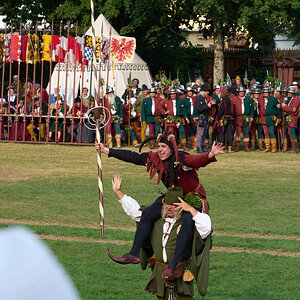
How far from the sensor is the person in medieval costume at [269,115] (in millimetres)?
24109

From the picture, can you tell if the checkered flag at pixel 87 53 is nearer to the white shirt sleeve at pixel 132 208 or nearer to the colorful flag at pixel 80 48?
the colorful flag at pixel 80 48

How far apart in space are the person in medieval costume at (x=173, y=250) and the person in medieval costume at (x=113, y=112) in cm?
1745

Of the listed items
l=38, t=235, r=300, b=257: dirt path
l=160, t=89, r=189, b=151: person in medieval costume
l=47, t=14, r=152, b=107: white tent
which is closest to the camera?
l=38, t=235, r=300, b=257: dirt path

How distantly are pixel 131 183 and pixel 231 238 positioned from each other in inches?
247

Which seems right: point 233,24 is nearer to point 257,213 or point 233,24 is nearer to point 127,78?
point 127,78

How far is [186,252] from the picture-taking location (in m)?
6.93

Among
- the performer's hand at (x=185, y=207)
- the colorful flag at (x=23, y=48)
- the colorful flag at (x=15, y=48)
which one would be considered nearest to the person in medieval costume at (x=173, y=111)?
the colorful flag at (x=23, y=48)

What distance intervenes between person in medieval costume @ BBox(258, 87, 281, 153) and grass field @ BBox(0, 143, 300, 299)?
2.08 ft

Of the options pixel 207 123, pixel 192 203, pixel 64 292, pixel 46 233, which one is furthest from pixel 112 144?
pixel 64 292

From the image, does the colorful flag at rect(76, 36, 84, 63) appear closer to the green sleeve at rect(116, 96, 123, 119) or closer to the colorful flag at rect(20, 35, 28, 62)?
the colorful flag at rect(20, 35, 28, 62)

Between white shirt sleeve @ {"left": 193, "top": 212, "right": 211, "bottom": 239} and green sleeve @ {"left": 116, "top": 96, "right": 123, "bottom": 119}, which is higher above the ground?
green sleeve @ {"left": 116, "top": 96, "right": 123, "bottom": 119}

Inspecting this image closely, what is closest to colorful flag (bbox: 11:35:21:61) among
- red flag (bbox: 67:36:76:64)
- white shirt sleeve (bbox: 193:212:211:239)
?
red flag (bbox: 67:36:76:64)

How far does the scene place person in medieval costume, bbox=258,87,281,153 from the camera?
949 inches

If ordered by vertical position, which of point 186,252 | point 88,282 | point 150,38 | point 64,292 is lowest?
point 88,282
